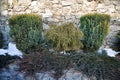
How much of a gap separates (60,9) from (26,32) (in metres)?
1.45

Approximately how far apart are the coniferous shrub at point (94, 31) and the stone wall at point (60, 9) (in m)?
0.85

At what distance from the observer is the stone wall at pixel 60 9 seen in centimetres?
814

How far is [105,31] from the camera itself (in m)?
7.52

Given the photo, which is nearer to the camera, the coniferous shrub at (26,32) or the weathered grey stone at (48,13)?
the coniferous shrub at (26,32)

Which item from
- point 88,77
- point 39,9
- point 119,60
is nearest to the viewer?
point 88,77

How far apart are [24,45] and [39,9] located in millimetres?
1399

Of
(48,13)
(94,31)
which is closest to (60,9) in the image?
(48,13)

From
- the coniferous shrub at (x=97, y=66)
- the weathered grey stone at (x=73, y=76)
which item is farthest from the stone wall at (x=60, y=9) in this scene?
the weathered grey stone at (x=73, y=76)

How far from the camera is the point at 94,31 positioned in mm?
7430

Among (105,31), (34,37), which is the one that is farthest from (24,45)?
(105,31)

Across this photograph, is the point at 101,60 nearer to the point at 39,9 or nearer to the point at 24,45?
the point at 24,45

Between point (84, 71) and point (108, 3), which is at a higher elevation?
point (108, 3)

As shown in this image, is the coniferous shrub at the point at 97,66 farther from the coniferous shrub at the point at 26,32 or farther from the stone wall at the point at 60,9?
the stone wall at the point at 60,9

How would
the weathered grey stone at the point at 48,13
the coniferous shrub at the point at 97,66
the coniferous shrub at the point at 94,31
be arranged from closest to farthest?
the coniferous shrub at the point at 97,66 < the coniferous shrub at the point at 94,31 < the weathered grey stone at the point at 48,13
